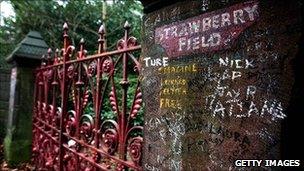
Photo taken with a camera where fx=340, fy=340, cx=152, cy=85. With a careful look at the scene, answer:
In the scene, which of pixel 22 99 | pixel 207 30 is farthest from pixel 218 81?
pixel 22 99

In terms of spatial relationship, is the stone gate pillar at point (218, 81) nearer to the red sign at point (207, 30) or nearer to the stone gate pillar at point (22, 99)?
the red sign at point (207, 30)

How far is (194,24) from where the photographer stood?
1678mm

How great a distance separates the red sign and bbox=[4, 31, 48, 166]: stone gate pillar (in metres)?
4.14

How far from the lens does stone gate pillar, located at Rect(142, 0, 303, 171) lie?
4.27ft

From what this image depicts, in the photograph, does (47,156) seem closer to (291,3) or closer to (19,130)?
(19,130)

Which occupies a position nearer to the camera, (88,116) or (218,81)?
(218,81)

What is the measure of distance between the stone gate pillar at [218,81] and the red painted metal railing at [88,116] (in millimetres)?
434

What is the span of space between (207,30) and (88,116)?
5.84ft

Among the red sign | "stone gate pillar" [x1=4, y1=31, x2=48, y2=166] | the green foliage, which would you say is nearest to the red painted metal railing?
"stone gate pillar" [x1=4, y1=31, x2=48, y2=166]

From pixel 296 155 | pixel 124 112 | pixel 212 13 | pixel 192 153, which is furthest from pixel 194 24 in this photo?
pixel 124 112

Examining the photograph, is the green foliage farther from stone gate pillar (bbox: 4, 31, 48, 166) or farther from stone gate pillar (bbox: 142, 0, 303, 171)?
stone gate pillar (bbox: 142, 0, 303, 171)

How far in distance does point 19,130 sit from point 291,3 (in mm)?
5098

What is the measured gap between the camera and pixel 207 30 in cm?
161

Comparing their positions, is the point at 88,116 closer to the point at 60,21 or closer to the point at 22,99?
the point at 22,99
